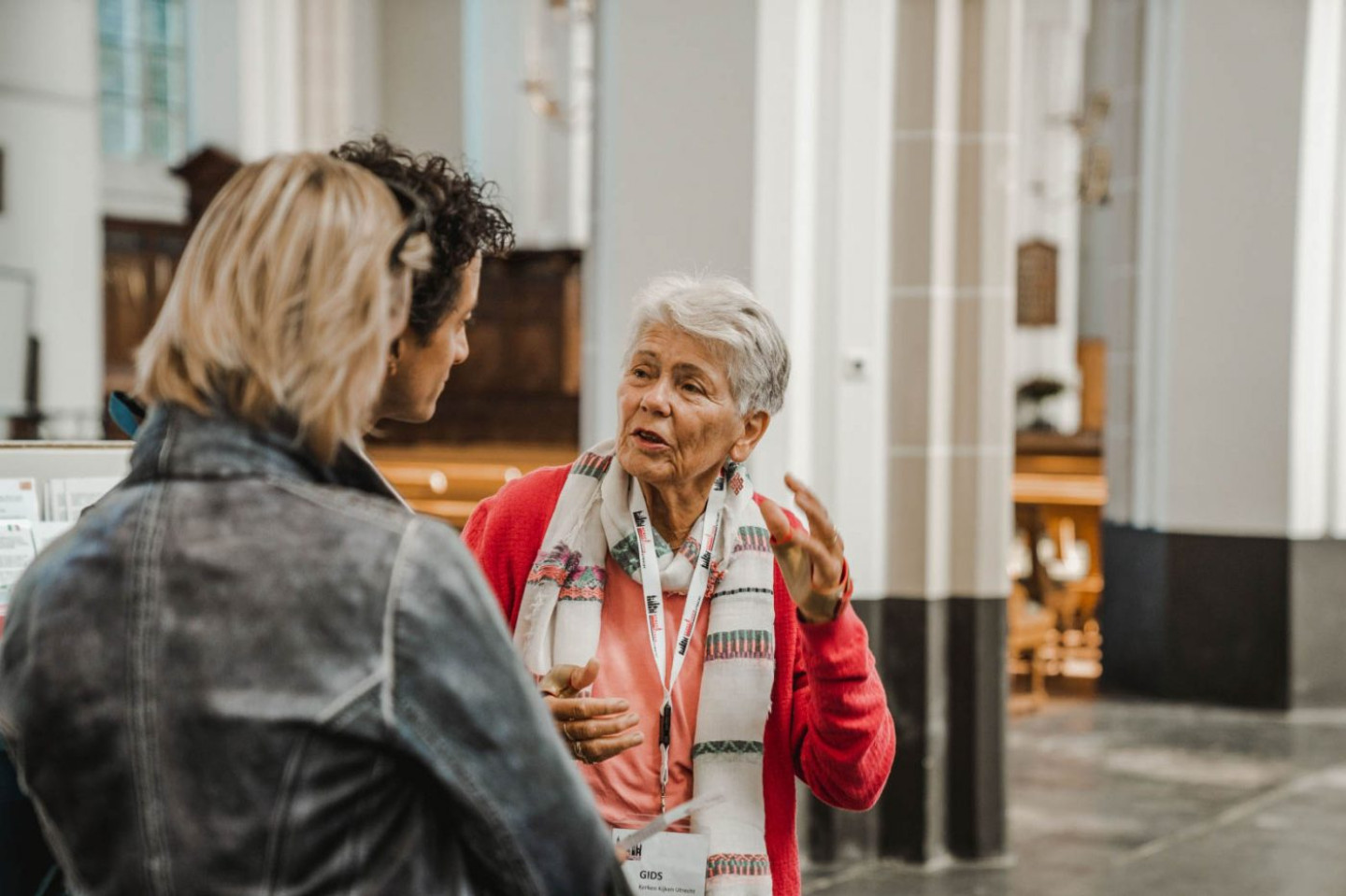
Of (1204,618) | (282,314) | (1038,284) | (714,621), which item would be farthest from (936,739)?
(1038,284)

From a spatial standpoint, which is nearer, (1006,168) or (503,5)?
(1006,168)

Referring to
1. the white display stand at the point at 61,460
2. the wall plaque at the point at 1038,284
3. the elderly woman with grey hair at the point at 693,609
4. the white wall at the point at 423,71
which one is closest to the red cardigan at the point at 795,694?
the elderly woman with grey hair at the point at 693,609

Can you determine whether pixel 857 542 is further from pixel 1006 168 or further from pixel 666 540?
pixel 666 540

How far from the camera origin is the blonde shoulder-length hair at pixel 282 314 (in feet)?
3.43

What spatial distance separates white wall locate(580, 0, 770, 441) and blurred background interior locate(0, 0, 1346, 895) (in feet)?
0.04

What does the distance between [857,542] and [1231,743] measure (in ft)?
10.1

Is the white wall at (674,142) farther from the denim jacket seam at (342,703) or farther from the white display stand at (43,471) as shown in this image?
the denim jacket seam at (342,703)

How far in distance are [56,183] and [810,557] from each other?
9954 mm

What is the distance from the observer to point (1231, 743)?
21.1 ft

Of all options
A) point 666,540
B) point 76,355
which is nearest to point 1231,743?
point 666,540

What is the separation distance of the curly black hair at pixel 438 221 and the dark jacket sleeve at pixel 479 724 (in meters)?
0.27

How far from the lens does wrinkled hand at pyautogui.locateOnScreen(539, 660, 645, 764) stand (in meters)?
1.64

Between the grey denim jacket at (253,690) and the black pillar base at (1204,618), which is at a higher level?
the grey denim jacket at (253,690)

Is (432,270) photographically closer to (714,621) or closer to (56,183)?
(714,621)
